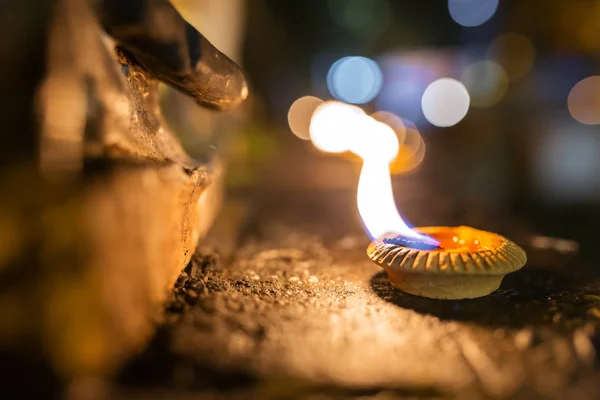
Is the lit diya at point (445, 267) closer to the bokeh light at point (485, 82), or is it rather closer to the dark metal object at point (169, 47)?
the dark metal object at point (169, 47)

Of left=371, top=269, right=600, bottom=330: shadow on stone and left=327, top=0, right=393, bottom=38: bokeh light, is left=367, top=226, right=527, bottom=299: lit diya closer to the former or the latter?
left=371, top=269, right=600, bottom=330: shadow on stone

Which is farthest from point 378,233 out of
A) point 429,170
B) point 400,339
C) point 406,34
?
point 406,34

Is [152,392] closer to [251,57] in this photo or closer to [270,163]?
[270,163]

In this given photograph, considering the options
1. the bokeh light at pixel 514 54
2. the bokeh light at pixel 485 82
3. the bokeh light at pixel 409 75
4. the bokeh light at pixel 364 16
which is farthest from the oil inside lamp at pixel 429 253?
the bokeh light at pixel 409 75

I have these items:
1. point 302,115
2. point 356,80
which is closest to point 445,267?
point 302,115

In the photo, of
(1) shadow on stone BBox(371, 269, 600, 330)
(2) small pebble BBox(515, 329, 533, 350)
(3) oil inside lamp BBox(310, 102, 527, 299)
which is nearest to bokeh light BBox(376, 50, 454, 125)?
(3) oil inside lamp BBox(310, 102, 527, 299)

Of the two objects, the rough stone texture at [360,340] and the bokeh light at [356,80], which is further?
the bokeh light at [356,80]
